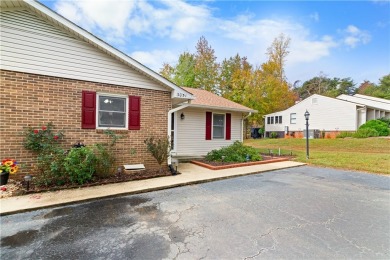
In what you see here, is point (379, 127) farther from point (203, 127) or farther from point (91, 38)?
point (91, 38)

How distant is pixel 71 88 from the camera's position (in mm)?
5445

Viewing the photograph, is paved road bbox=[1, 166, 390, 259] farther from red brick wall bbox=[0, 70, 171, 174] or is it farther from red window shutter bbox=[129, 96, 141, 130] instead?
red window shutter bbox=[129, 96, 141, 130]

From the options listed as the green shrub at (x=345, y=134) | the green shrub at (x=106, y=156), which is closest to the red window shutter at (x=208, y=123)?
the green shrub at (x=106, y=156)

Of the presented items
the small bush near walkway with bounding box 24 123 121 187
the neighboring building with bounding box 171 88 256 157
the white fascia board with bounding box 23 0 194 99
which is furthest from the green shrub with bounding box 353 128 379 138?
the small bush near walkway with bounding box 24 123 121 187

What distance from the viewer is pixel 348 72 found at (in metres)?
42.7

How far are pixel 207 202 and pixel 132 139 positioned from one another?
11.4ft

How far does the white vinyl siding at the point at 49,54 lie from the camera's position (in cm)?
476

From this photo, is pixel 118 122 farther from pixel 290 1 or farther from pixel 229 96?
pixel 229 96

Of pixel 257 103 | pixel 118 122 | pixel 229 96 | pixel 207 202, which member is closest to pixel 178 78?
pixel 229 96

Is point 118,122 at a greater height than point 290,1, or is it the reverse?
point 290,1

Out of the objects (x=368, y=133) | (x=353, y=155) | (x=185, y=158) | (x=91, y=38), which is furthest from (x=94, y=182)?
(x=368, y=133)

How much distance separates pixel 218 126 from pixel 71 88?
7054 millimetres

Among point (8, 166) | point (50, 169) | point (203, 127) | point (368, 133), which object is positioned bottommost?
point (50, 169)

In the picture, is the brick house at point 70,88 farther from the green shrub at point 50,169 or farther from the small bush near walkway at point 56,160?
the green shrub at point 50,169
